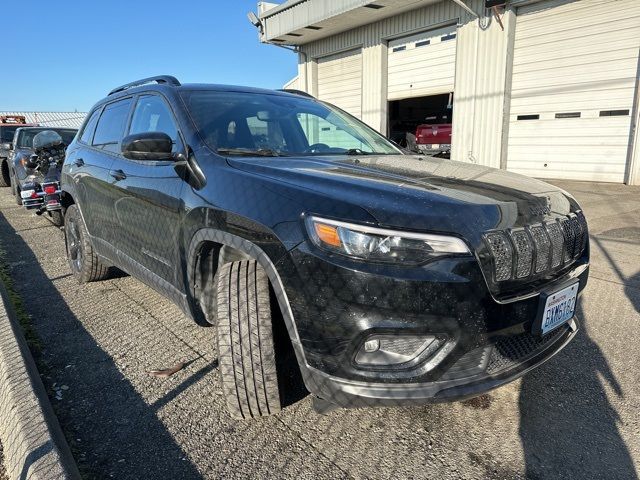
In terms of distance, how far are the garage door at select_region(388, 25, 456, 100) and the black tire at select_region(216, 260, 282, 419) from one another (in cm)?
1155

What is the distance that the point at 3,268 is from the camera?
4.84 metres

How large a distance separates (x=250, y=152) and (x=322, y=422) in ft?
4.82

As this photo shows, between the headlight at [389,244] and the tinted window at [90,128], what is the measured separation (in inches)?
130

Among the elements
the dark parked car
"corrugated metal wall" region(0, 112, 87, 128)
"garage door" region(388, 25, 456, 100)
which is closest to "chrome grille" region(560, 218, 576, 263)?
"garage door" region(388, 25, 456, 100)

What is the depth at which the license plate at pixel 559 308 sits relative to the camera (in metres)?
1.90

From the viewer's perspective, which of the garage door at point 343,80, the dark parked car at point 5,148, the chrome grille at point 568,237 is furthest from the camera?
the garage door at point 343,80

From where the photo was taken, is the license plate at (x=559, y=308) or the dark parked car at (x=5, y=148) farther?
the dark parked car at (x=5, y=148)

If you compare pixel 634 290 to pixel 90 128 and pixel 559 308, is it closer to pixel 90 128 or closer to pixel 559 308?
pixel 559 308

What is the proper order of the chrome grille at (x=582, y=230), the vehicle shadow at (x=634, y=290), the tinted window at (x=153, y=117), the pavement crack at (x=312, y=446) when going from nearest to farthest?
the pavement crack at (x=312, y=446), the chrome grille at (x=582, y=230), the tinted window at (x=153, y=117), the vehicle shadow at (x=634, y=290)

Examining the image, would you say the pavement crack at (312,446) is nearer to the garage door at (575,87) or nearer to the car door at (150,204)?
the car door at (150,204)

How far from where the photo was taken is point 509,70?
35.1 feet

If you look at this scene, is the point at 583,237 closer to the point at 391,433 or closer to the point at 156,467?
the point at 391,433

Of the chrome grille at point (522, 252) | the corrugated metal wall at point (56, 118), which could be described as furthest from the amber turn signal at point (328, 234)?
the corrugated metal wall at point (56, 118)

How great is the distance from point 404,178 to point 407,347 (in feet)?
2.63
